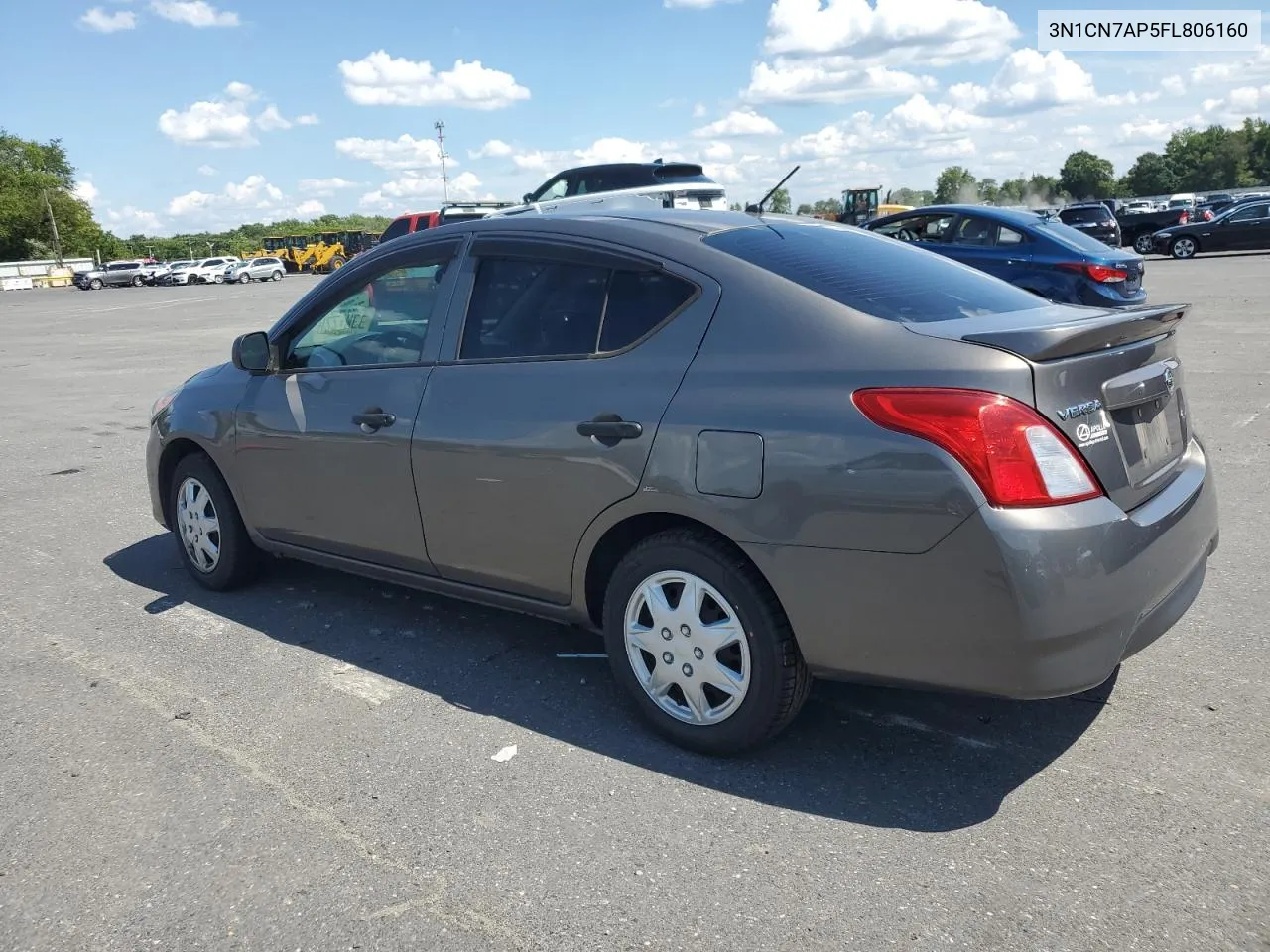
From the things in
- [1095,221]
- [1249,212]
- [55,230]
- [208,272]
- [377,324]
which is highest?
[55,230]

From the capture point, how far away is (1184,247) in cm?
3150

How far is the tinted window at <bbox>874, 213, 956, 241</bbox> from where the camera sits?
14.1 meters

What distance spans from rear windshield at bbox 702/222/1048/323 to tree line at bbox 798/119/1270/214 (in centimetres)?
9459

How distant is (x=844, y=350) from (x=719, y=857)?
1.44 meters

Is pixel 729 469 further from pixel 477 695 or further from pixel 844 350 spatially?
pixel 477 695

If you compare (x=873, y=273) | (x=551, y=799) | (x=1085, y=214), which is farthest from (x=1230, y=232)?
(x=551, y=799)

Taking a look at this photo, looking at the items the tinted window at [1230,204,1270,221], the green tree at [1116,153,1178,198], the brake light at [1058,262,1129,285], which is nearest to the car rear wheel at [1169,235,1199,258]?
the tinted window at [1230,204,1270,221]

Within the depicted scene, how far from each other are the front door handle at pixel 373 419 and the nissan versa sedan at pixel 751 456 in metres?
0.02

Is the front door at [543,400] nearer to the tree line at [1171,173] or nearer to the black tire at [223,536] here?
the black tire at [223,536]

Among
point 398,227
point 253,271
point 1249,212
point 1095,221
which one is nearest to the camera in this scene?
point 398,227

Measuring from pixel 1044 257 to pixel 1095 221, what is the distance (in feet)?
63.4

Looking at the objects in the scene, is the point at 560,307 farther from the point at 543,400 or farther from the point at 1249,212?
the point at 1249,212

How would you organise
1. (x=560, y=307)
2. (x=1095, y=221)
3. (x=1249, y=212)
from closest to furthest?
1. (x=560, y=307)
2. (x=1095, y=221)
3. (x=1249, y=212)

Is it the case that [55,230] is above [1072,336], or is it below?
above
